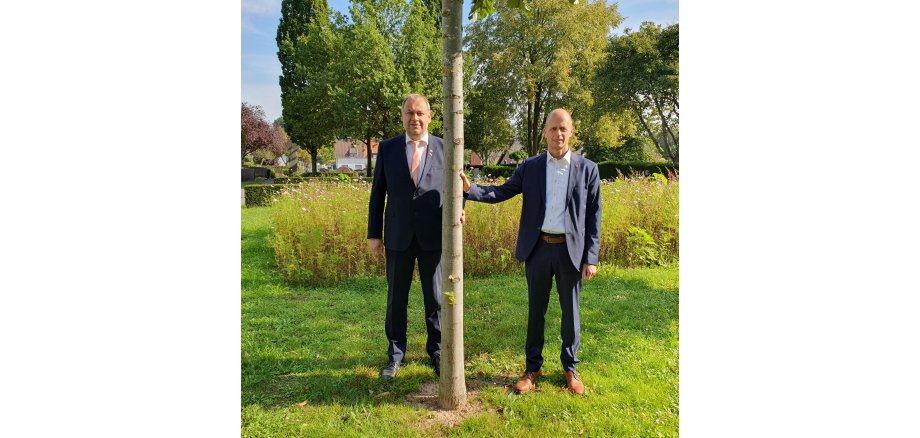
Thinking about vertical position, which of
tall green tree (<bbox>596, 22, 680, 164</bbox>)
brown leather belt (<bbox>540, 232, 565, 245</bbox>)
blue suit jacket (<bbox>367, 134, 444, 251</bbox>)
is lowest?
brown leather belt (<bbox>540, 232, 565, 245</bbox>)

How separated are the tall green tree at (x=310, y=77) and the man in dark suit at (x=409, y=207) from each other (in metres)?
2.57

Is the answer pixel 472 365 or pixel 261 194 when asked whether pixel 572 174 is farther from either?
pixel 261 194

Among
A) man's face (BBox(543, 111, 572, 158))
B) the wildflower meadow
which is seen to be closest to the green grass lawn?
the wildflower meadow

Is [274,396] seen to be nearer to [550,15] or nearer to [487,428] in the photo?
[487,428]

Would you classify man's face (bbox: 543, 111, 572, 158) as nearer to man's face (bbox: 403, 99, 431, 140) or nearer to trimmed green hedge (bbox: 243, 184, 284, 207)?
man's face (bbox: 403, 99, 431, 140)

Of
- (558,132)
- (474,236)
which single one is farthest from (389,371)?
(474,236)

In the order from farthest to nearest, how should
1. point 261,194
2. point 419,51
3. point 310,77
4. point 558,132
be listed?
point 419,51 → point 261,194 → point 310,77 → point 558,132

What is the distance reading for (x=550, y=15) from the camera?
527 cm

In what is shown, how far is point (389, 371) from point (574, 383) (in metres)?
1.14

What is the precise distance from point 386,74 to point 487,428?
548 cm

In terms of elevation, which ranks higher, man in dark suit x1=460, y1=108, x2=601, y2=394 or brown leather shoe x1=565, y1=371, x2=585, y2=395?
man in dark suit x1=460, y1=108, x2=601, y2=394

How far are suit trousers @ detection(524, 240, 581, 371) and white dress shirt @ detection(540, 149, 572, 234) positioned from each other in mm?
113

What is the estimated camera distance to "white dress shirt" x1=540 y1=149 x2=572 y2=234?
2.70 metres

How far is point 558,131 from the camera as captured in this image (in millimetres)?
2643
